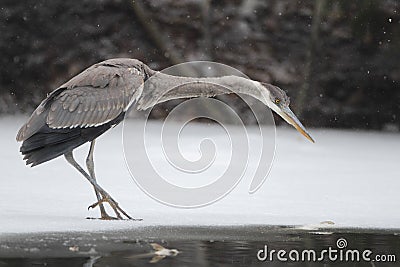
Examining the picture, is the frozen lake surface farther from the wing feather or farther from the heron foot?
the wing feather

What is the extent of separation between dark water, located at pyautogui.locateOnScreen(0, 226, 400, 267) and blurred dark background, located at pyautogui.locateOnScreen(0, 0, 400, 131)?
301 inches

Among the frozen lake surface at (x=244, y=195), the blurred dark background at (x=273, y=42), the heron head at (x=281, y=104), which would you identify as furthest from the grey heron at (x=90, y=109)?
the blurred dark background at (x=273, y=42)

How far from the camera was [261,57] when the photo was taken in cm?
1462

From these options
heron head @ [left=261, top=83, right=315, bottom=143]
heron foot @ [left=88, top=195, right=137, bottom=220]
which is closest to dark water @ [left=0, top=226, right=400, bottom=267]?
heron foot @ [left=88, top=195, right=137, bottom=220]

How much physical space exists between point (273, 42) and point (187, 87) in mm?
6515

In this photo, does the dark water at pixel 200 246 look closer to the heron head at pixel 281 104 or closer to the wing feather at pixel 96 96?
the wing feather at pixel 96 96

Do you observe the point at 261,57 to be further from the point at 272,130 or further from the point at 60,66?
the point at 60,66

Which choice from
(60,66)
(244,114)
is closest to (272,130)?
(244,114)

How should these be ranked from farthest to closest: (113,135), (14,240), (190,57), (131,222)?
1. (190,57)
2. (113,135)
3. (131,222)
4. (14,240)

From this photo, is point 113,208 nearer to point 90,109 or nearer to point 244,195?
point 90,109

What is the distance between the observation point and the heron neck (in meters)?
8.07

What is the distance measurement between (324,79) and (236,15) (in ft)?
5.65

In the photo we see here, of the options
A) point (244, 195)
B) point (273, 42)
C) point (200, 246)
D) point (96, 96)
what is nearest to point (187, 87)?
point (96, 96)

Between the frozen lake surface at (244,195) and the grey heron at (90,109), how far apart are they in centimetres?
44
